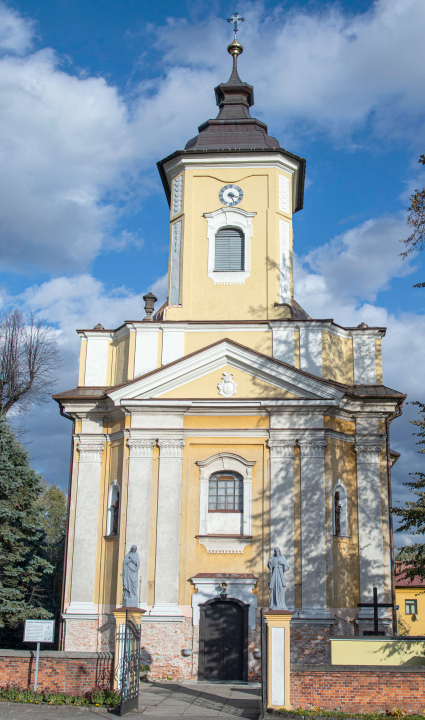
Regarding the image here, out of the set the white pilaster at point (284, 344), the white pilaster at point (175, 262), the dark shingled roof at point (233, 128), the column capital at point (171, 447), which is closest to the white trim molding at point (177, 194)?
the white pilaster at point (175, 262)

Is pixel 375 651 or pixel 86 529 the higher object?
pixel 86 529

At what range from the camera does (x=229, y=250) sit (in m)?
24.2

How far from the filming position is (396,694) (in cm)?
1476

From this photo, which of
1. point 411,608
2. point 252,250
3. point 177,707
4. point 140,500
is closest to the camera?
point 177,707

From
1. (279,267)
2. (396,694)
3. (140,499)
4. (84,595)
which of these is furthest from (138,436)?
(396,694)

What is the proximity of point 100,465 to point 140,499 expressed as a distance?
213cm

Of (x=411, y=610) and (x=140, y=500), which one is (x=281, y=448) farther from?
(x=411, y=610)

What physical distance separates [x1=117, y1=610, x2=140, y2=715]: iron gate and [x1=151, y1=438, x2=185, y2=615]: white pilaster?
3.01 meters

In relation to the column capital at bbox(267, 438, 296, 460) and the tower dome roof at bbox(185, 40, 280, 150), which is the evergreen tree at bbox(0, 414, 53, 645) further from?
the tower dome roof at bbox(185, 40, 280, 150)

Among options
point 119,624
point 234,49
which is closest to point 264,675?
point 119,624

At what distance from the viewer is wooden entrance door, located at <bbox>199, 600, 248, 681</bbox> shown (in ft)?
63.7

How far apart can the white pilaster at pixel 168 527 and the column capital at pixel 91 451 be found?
224cm

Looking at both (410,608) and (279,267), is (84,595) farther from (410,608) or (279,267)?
(410,608)

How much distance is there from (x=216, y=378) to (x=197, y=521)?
3.97 metres
